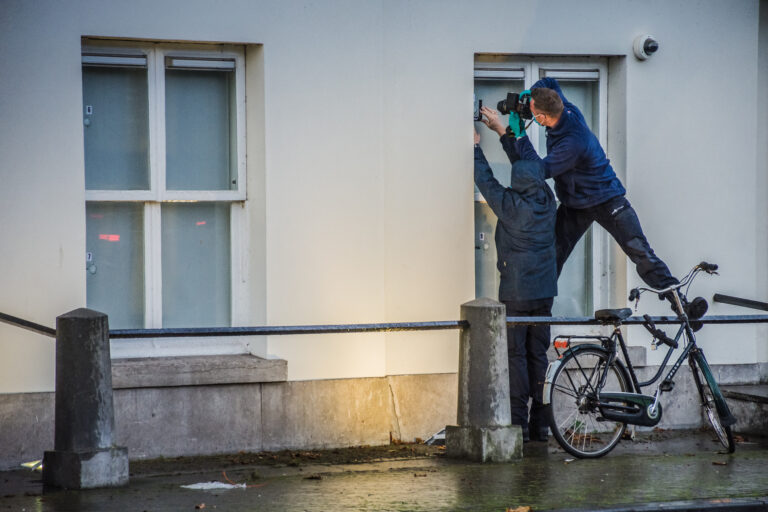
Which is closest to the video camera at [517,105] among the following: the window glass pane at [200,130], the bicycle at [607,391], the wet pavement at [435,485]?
the bicycle at [607,391]

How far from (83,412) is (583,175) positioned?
3.95 m

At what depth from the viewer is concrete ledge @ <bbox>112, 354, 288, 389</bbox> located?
831 cm

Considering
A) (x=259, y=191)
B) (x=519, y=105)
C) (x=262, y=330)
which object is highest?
(x=519, y=105)

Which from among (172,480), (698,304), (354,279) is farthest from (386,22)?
(172,480)

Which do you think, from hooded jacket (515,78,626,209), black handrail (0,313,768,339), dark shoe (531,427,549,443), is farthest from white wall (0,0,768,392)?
black handrail (0,313,768,339)

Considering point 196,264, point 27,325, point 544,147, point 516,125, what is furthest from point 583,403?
point 27,325

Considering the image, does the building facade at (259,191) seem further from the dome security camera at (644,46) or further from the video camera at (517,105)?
the video camera at (517,105)

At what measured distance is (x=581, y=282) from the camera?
32.6 ft

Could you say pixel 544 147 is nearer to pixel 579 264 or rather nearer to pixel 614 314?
pixel 579 264

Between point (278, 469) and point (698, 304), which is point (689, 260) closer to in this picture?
point (698, 304)

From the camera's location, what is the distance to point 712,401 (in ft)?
27.5

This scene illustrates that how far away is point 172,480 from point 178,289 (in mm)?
1859

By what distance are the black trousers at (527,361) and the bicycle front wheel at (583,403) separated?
0.39m

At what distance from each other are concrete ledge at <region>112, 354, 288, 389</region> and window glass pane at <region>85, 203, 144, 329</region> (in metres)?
0.38
